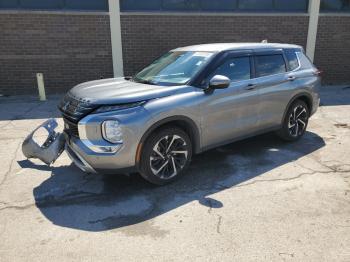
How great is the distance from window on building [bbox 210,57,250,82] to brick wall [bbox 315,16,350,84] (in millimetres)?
7894

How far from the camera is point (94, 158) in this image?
388 cm

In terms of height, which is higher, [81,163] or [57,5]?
[57,5]

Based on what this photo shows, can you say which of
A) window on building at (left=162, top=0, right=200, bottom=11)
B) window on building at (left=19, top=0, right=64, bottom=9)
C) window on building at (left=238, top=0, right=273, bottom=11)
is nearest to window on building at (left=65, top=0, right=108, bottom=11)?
window on building at (left=19, top=0, right=64, bottom=9)

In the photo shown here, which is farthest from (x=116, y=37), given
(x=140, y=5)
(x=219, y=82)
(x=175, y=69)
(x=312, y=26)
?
(x=219, y=82)

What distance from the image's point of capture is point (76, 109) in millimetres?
4082

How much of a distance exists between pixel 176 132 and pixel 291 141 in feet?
8.72

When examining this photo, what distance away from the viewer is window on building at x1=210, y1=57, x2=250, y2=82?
15.6 ft

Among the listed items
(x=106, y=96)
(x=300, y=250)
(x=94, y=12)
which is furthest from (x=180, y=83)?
(x=94, y=12)

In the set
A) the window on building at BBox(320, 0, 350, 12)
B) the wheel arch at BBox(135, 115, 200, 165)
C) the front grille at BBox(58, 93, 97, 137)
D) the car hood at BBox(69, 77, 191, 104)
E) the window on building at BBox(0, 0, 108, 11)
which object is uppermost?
the window on building at BBox(0, 0, 108, 11)

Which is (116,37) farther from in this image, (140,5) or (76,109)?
(76,109)

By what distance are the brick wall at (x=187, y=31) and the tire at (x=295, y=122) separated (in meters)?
5.63

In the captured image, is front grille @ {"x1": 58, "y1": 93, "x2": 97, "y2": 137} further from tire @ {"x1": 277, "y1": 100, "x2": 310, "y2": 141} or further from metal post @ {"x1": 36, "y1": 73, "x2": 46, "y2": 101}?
metal post @ {"x1": 36, "y1": 73, "x2": 46, "y2": 101}

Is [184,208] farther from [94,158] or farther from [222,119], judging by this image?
[222,119]

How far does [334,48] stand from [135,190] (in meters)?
10.3
